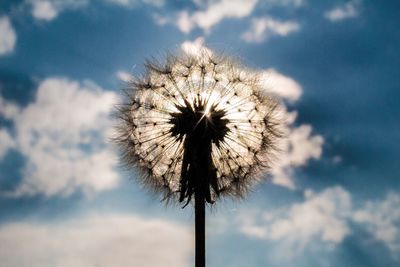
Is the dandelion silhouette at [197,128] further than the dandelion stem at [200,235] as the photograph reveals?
Yes

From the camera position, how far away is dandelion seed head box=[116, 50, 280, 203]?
9977mm

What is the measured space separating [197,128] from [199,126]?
54 millimetres

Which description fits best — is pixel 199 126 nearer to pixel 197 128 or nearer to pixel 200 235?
pixel 197 128

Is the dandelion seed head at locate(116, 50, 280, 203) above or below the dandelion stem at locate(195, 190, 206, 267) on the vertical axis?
above

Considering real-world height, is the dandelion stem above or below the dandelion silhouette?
below

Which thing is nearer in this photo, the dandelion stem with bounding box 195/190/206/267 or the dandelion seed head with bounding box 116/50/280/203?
the dandelion stem with bounding box 195/190/206/267

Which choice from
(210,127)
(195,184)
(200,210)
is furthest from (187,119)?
(200,210)

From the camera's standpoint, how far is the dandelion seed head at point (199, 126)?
9977 millimetres

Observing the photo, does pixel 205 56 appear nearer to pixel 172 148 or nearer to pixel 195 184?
pixel 172 148

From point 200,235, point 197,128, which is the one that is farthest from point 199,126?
point 200,235

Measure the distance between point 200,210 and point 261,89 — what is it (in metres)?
3.19

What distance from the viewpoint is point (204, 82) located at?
1048cm

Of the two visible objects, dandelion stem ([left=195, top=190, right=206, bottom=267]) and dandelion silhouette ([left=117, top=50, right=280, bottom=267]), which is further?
dandelion silhouette ([left=117, top=50, right=280, bottom=267])

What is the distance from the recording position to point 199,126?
31.9 ft
